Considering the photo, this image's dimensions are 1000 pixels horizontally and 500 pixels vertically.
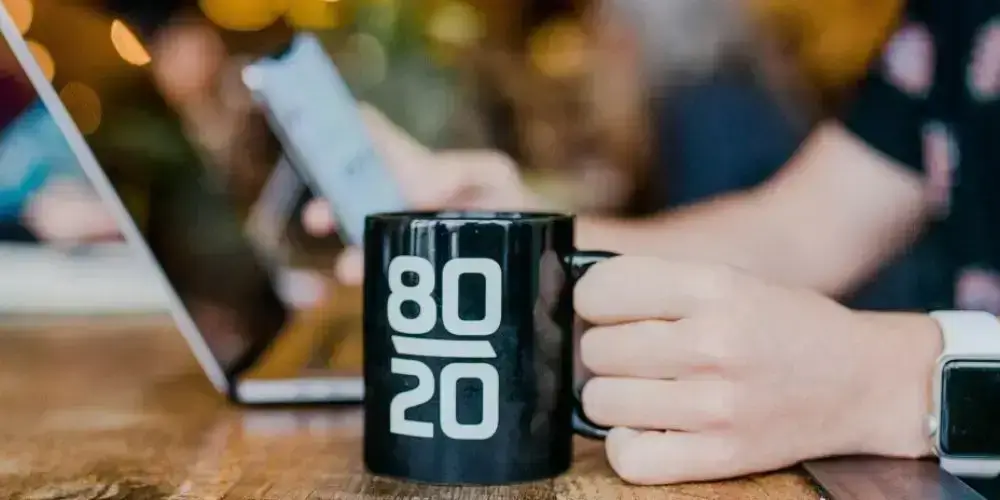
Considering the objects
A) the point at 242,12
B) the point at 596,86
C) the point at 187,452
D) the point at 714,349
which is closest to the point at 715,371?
the point at 714,349

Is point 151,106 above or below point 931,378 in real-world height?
above

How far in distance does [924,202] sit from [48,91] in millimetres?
776

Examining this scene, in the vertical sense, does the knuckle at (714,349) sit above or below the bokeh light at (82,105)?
below

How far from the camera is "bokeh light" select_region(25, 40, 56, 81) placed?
0.59 meters

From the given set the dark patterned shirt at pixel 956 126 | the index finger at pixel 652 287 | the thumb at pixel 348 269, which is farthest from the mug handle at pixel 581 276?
the dark patterned shirt at pixel 956 126

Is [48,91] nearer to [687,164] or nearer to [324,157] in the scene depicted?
[324,157]

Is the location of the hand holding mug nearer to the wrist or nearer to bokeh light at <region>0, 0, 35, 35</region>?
the wrist

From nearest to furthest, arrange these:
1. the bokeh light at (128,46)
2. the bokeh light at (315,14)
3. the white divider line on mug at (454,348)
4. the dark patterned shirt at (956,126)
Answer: the white divider line on mug at (454,348), the bokeh light at (128,46), the dark patterned shirt at (956,126), the bokeh light at (315,14)

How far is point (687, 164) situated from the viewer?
133 cm


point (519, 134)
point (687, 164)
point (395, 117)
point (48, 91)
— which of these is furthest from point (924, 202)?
point (48, 91)

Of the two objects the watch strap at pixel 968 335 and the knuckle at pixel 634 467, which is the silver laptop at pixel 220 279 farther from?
the watch strap at pixel 968 335

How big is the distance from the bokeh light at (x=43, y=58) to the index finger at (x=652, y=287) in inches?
13.3

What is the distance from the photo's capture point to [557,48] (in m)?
1.30

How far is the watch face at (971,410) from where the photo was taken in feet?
1.73
